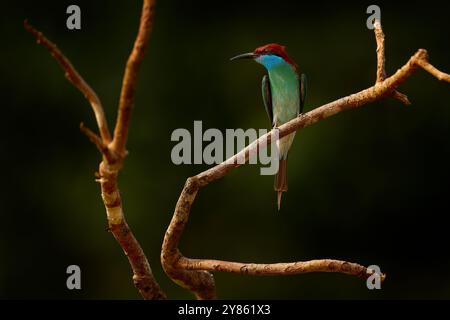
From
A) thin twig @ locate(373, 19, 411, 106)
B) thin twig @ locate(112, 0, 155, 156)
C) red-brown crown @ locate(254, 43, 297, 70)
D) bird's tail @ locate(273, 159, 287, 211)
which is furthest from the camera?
red-brown crown @ locate(254, 43, 297, 70)

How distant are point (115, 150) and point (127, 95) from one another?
0.11 metres

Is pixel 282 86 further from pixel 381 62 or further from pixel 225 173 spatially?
pixel 225 173

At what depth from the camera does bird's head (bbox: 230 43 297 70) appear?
250 centimetres

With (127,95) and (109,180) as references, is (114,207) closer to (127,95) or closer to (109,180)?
(109,180)

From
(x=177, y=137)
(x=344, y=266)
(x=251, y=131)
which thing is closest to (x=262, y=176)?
(x=251, y=131)

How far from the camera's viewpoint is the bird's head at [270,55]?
250 centimetres

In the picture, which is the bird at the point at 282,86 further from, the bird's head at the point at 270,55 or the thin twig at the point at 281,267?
the thin twig at the point at 281,267

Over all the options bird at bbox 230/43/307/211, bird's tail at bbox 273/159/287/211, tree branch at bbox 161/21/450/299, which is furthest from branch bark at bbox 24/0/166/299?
bird at bbox 230/43/307/211

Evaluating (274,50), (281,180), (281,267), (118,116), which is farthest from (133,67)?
(274,50)

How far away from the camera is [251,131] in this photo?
A: 3.51m

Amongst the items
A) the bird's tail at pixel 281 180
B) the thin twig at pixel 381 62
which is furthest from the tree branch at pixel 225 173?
the bird's tail at pixel 281 180

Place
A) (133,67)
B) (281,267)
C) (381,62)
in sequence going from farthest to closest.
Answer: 1. (381,62)
2. (281,267)
3. (133,67)

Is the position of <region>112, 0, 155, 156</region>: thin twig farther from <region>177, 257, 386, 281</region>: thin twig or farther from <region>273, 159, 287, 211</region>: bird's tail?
<region>273, 159, 287, 211</region>: bird's tail

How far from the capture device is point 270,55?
2.53m
